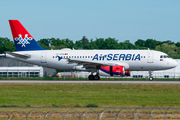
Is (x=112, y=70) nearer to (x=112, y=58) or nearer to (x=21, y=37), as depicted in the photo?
(x=112, y=58)

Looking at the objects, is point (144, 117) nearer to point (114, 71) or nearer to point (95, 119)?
point (95, 119)

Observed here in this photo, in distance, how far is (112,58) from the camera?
52.6 metres

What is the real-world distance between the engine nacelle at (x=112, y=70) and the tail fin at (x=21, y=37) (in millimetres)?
14011

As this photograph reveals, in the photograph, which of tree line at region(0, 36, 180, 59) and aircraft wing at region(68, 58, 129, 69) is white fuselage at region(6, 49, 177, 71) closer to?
aircraft wing at region(68, 58, 129, 69)

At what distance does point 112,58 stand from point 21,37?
17.2 metres

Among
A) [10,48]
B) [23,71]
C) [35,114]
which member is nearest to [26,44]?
[23,71]

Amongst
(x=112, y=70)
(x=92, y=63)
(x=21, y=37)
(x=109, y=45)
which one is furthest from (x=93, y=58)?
(x=109, y=45)

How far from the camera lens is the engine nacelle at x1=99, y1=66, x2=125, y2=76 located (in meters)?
49.8

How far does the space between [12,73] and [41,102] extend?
53641mm

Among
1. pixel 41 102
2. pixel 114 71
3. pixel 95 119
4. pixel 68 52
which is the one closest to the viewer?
pixel 95 119

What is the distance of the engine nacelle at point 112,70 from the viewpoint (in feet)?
163

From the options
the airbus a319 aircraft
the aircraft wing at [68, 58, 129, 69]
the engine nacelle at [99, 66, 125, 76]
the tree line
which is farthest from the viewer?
the tree line

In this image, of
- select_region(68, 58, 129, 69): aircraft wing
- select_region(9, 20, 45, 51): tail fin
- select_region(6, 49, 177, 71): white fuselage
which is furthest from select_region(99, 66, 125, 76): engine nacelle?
select_region(9, 20, 45, 51): tail fin

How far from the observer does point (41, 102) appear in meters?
26.9
